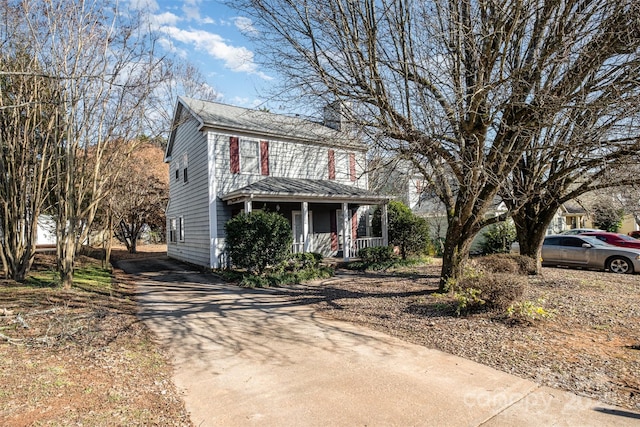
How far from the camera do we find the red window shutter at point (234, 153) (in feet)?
47.4

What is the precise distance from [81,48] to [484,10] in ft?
30.3

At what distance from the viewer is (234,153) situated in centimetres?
1453

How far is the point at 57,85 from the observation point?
351 inches

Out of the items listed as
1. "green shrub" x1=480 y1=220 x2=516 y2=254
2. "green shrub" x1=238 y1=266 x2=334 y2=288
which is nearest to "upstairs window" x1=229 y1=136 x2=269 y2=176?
"green shrub" x1=238 y1=266 x2=334 y2=288

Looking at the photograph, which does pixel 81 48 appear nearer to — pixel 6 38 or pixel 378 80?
pixel 6 38

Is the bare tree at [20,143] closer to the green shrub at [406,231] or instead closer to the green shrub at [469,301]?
the green shrub at [469,301]

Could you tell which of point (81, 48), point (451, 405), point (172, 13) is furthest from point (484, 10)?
point (81, 48)

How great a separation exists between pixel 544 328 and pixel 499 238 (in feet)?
42.0

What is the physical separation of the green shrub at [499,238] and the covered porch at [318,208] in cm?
542

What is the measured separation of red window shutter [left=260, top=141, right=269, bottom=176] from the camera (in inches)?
600

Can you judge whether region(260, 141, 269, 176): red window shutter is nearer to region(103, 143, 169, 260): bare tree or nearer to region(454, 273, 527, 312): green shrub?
region(103, 143, 169, 260): bare tree

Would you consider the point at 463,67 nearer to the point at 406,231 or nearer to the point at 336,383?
the point at 336,383

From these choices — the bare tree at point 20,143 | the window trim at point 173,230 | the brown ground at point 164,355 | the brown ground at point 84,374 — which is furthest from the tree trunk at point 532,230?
the window trim at point 173,230

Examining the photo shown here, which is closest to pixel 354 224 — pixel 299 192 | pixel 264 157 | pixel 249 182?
pixel 299 192
